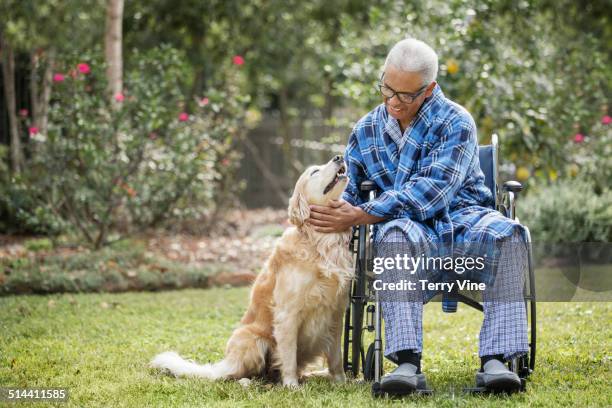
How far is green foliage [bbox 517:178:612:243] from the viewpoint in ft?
21.0

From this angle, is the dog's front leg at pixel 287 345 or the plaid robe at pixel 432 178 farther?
the dog's front leg at pixel 287 345

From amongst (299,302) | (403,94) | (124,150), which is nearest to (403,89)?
(403,94)

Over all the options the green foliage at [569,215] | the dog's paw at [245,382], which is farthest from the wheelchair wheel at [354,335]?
the green foliage at [569,215]

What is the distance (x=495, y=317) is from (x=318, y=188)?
37.9 inches

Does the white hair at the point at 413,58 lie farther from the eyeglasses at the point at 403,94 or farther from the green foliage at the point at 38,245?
the green foliage at the point at 38,245

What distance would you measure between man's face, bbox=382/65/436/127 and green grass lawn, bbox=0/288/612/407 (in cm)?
123

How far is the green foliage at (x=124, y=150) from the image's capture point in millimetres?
6738

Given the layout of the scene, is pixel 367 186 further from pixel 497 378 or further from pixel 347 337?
pixel 497 378

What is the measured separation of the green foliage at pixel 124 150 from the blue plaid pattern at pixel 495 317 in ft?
13.7

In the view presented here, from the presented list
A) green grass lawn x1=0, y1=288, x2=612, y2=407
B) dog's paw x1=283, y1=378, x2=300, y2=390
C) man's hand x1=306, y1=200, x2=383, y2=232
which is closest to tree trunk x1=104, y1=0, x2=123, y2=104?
green grass lawn x1=0, y1=288, x2=612, y2=407

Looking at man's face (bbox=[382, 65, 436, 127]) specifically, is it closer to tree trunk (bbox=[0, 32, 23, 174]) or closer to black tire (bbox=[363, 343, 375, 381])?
black tire (bbox=[363, 343, 375, 381])

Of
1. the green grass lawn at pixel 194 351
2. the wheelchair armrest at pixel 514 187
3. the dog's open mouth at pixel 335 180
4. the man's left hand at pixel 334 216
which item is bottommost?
the green grass lawn at pixel 194 351

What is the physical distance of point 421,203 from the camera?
328 centimetres

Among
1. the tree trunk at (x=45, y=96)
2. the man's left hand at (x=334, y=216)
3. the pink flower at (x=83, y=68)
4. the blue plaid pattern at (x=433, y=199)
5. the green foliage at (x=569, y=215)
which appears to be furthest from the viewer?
the tree trunk at (x=45, y=96)
